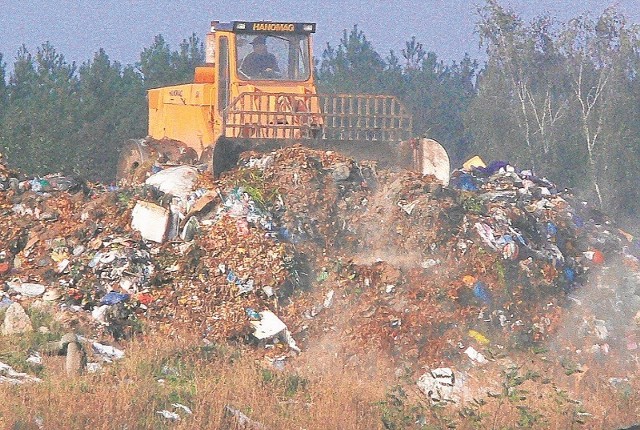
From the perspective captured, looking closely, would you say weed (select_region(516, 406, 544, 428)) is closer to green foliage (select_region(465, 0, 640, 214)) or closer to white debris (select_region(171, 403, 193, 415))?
white debris (select_region(171, 403, 193, 415))

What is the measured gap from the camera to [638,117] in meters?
31.0

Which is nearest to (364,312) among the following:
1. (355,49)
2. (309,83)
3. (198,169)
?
(198,169)

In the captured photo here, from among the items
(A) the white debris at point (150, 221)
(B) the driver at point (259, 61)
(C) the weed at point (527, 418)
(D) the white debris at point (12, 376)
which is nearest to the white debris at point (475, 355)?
(C) the weed at point (527, 418)

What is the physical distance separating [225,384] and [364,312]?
2.97 metres

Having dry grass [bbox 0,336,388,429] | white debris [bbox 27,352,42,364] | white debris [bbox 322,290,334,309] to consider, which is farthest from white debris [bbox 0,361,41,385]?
white debris [bbox 322,290,334,309]

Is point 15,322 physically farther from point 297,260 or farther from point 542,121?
point 542,121

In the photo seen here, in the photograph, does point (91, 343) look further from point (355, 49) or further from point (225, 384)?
point (355, 49)

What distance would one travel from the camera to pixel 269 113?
40.4ft

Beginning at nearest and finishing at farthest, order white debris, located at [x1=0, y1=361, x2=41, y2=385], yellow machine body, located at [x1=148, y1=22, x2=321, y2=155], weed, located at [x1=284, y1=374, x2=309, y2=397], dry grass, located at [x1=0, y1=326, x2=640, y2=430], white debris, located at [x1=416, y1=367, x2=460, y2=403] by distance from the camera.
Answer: dry grass, located at [x1=0, y1=326, x2=640, y2=430] → white debris, located at [x1=0, y1=361, x2=41, y2=385] → weed, located at [x1=284, y1=374, x2=309, y2=397] → white debris, located at [x1=416, y1=367, x2=460, y2=403] → yellow machine body, located at [x1=148, y1=22, x2=321, y2=155]

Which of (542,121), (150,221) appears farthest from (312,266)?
(542,121)

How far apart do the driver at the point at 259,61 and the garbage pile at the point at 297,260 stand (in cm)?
151

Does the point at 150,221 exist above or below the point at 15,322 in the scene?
above

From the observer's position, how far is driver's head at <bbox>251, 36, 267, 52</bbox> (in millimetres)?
13320

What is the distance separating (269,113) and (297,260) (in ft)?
6.41
